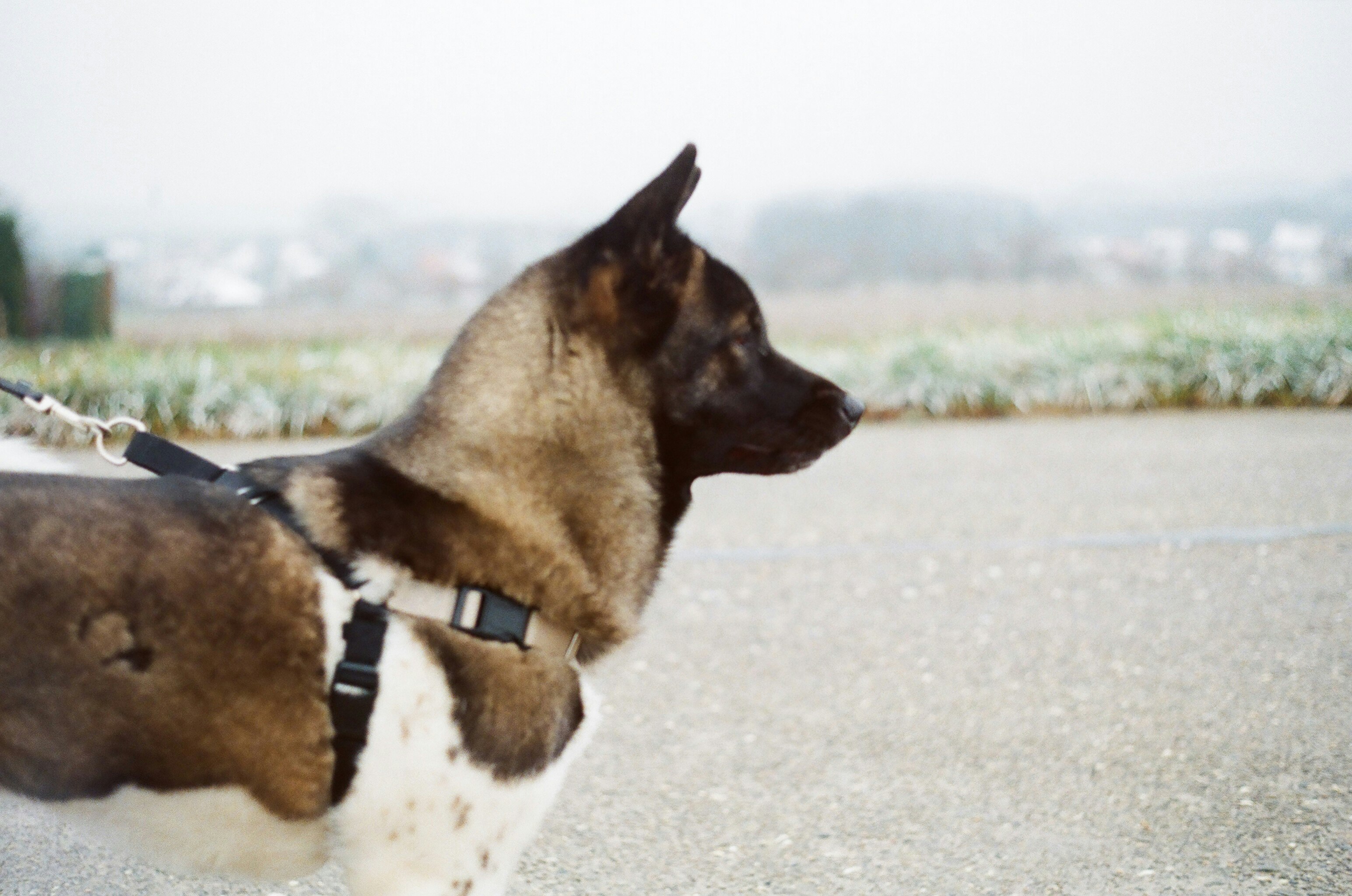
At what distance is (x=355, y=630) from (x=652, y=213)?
815mm

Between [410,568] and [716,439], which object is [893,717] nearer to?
[716,439]

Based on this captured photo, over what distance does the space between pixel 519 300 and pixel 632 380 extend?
0.78 ft

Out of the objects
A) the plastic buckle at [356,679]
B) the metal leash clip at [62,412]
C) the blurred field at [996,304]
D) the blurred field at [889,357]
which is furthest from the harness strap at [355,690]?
the blurred field at [996,304]

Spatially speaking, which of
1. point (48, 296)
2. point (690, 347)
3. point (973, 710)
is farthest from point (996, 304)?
point (690, 347)

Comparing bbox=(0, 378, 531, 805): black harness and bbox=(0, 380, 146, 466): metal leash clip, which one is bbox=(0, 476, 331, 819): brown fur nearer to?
bbox=(0, 378, 531, 805): black harness

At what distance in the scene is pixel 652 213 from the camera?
196cm

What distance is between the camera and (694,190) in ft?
6.93

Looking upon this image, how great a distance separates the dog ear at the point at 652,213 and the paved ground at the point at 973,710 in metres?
0.74

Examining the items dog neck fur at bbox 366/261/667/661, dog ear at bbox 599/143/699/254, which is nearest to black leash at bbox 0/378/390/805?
dog neck fur at bbox 366/261/667/661

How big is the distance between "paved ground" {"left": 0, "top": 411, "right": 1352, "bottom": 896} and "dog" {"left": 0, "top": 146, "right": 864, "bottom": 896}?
0.35 m

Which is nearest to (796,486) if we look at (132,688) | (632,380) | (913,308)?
(913,308)

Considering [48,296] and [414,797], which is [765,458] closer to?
[414,797]

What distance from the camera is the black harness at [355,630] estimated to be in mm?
1690

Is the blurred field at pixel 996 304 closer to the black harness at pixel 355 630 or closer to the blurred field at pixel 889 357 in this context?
the blurred field at pixel 889 357
